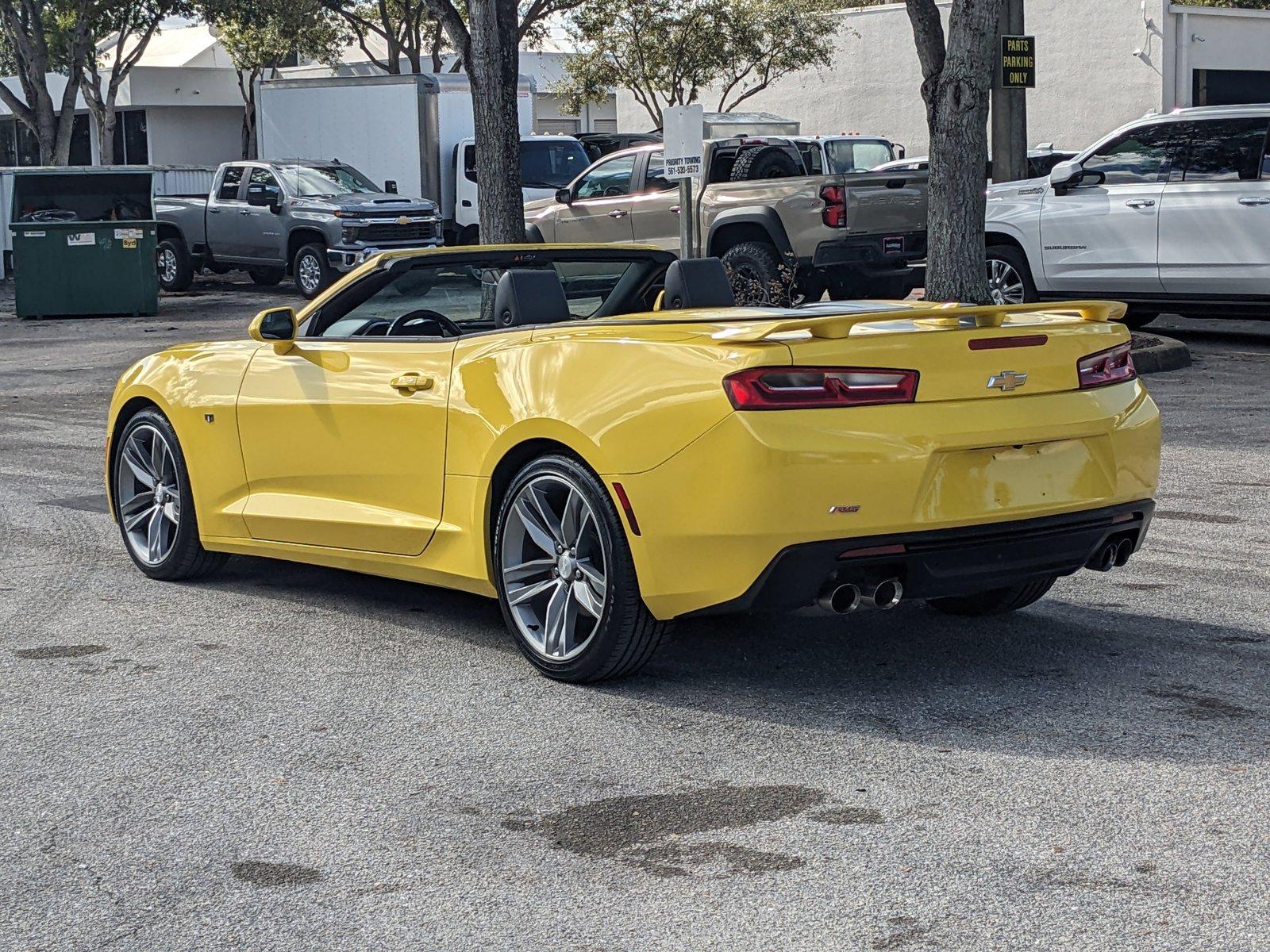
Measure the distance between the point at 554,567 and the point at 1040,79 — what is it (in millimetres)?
35604

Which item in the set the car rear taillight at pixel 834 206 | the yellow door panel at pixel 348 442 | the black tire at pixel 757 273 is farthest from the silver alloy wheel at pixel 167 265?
the yellow door panel at pixel 348 442

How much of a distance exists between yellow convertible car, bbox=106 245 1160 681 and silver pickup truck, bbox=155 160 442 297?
1652 centimetres

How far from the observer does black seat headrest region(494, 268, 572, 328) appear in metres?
6.01

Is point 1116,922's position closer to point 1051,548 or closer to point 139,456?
point 1051,548

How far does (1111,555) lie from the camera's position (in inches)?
215

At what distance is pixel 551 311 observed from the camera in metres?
6.05

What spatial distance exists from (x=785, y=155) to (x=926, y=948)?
15717 millimetres

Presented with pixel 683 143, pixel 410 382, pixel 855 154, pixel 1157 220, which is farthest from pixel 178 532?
pixel 855 154

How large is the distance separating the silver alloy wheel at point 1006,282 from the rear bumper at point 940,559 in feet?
34.7

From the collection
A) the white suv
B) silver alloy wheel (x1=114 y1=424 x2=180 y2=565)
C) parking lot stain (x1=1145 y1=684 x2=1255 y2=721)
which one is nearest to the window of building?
the white suv

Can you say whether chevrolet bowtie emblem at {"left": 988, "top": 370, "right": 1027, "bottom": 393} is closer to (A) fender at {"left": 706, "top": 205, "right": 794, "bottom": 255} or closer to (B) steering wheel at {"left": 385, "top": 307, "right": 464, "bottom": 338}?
(B) steering wheel at {"left": 385, "top": 307, "right": 464, "bottom": 338}

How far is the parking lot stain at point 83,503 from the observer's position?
29.6 feet

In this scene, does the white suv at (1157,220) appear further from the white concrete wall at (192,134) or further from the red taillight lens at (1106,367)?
the white concrete wall at (192,134)

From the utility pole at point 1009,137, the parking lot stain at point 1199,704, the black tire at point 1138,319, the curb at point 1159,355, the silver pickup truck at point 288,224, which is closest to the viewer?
the parking lot stain at point 1199,704
